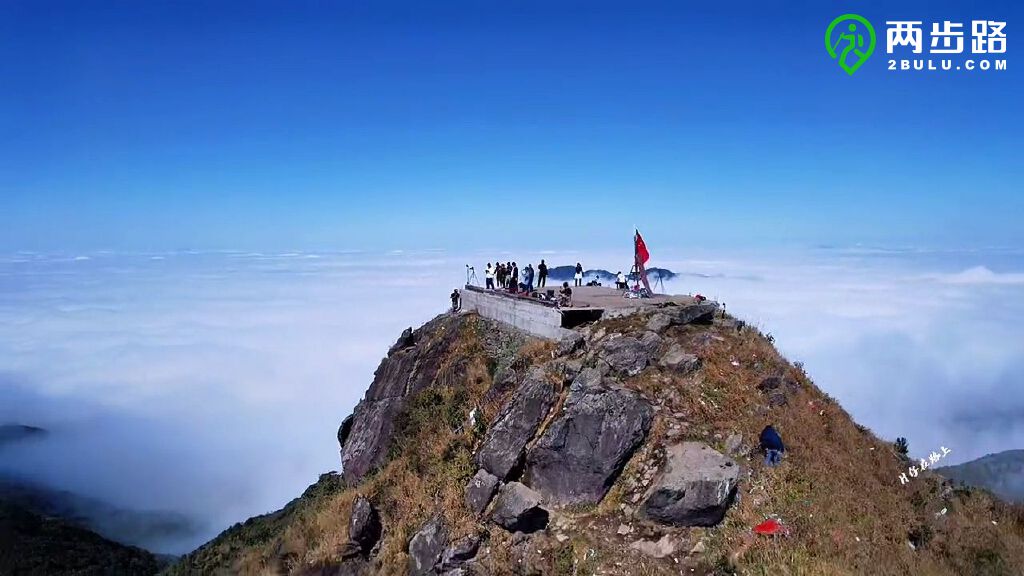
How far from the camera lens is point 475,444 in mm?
17047

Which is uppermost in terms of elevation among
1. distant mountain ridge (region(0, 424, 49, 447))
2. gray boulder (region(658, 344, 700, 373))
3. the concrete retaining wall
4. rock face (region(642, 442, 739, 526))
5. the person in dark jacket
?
the concrete retaining wall

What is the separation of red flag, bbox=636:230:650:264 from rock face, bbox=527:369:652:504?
26.9ft

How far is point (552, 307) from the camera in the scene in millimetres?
20391

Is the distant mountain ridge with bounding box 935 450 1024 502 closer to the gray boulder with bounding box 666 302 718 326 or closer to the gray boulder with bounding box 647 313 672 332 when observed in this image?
the gray boulder with bounding box 666 302 718 326

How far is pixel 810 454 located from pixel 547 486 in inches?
238

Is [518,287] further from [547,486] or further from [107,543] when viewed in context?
[107,543]

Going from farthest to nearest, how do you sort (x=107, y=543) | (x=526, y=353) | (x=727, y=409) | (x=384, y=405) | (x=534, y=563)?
(x=107, y=543), (x=384, y=405), (x=526, y=353), (x=727, y=409), (x=534, y=563)

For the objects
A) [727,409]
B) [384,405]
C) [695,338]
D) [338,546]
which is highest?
[695,338]

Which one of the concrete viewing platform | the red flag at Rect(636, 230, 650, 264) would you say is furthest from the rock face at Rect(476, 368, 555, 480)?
the red flag at Rect(636, 230, 650, 264)

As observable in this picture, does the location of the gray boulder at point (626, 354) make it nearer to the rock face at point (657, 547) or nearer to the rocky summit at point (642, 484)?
the rocky summit at point (642, 484)

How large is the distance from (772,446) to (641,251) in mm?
10213

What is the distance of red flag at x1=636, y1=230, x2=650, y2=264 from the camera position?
74.5ft

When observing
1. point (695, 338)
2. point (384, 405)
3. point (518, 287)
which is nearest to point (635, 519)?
point (695, 338)

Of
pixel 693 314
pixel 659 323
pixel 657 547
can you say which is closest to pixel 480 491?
pixel 657 547
